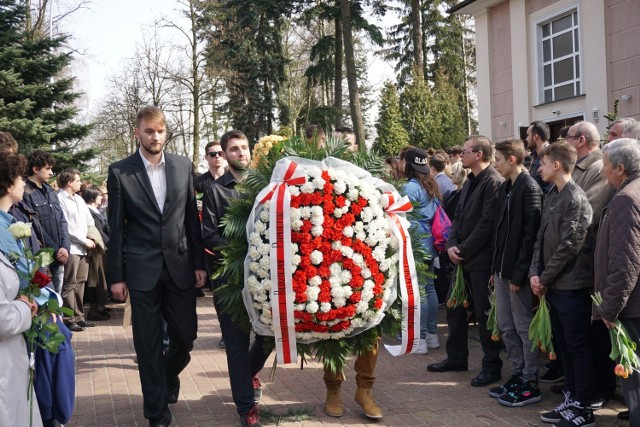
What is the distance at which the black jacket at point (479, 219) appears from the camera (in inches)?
234

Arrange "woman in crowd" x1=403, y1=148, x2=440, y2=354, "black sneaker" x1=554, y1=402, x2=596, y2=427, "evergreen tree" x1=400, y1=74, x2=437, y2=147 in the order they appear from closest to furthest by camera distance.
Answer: "black sneaker" x1=554, y1=402, x2=596, y2=427, "woman in crowd" x1=403, y1=148, x2=440, y2=354, "evergreen tree" x1=400, y1=74, x2=437, y2=147

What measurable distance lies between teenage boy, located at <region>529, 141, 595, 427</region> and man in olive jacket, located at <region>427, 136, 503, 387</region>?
846mm

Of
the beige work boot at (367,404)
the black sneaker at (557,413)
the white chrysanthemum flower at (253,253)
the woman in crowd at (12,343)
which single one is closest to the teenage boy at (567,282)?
the black sneaker at (557,413)

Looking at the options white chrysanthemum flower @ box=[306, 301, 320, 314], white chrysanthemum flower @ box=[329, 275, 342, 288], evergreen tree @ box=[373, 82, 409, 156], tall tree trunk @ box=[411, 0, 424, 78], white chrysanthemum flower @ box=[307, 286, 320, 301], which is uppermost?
tall tree trunk @ box=[411, 0, 424, 78]

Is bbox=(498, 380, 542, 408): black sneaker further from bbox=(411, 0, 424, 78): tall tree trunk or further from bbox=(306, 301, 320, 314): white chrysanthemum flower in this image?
bbox=(411, 0, 424, 78): tall tree trunk

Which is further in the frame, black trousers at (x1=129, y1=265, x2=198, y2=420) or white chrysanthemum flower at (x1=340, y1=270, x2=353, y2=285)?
black trousers at (x1=129, y1=265, x2=198, y2=420)

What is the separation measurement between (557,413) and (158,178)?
3523 mm

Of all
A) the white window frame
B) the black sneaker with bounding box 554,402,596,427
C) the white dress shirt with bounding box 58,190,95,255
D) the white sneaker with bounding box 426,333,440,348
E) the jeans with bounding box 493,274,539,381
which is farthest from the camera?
the white window frame

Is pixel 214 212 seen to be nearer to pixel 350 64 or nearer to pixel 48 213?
pixel 48 213

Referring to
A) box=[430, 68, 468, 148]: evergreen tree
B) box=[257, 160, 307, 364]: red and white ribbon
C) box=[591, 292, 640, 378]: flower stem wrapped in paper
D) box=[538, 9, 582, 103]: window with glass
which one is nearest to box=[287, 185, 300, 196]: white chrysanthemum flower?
box=[257, 160, 307, 364]: red and white ribbon

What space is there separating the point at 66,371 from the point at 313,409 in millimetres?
1944

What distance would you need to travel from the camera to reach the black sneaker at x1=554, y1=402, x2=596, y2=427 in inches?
188

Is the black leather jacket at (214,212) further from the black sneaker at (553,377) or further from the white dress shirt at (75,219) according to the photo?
the white dress shirt at (75,219)

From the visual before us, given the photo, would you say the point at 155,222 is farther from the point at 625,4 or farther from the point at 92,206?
the point at 625,4
